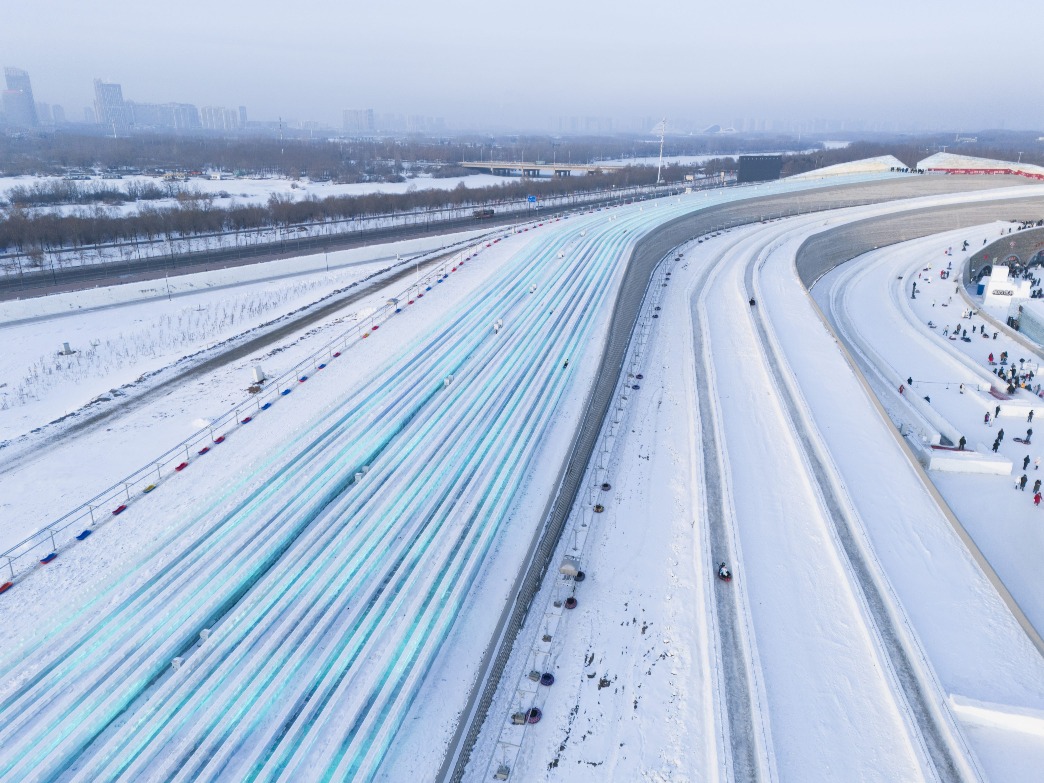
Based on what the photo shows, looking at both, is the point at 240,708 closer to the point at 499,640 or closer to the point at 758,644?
the point at 499,640

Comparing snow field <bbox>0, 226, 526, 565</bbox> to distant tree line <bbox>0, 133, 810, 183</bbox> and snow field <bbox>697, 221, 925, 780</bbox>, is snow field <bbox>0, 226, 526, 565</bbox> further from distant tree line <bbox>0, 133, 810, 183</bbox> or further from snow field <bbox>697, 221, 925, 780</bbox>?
distant tree line <bbox>0, 133, 810, 183</bbox>

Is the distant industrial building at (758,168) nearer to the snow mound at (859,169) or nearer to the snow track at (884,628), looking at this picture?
the snow mound at (859,169)

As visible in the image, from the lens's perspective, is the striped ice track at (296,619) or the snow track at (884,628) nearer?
the striped ice track at (296,619)

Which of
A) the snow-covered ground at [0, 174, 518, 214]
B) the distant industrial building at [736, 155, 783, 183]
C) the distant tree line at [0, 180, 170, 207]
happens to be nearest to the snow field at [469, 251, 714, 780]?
the snow-covered ground at [0, 174, 518, 214]

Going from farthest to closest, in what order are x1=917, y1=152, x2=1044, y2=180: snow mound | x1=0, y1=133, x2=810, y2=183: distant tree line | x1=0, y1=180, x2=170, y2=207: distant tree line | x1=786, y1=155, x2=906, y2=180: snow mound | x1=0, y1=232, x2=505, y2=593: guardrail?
x1=0, y1=133, x2=810, y2=183: distant tree line < x1=786, y1=155, x2=906, y2=180: snow mound < x1=917, y1=152, x2=1044, y2=180: snow mound < x1=0, y1=180, x2=170, y2=207: distant tree line < x1=0, y1=232, x2=505, y2=593: guardrail

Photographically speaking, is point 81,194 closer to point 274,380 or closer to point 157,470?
point 274,380

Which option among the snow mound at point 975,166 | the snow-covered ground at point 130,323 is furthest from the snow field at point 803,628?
the snow mound at point 975,166
